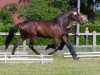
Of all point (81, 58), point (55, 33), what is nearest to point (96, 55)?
point (81, 58)

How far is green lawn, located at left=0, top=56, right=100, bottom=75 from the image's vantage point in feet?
44.5

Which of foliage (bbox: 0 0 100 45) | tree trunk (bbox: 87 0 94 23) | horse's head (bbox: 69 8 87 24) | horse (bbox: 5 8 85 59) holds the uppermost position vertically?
horse's head (bbox: 69 8 87 24)

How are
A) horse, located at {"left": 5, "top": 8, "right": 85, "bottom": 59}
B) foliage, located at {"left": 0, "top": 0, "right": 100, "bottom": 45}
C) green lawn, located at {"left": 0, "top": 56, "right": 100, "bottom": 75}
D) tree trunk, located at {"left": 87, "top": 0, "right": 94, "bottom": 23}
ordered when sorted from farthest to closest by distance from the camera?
tree trunk, located at {"left": 87, "top": 0, "right": 94, "bottom": 23} < foliage, located at {"left": 0, "top": 0, "right": 100, "bottom": 45} < horse, located at {"left": 5, "top": 8, "right": 85, "bottom": 59} < green lawn, located at {"left": 0, "top": 56, "right": 100, "bottom": 75}

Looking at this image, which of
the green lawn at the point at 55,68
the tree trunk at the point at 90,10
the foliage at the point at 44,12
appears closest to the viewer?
the green lawn at the point at 55,68

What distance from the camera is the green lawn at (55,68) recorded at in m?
13.6

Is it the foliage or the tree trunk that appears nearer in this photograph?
the foliage

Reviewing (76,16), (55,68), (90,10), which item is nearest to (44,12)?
(90,10)

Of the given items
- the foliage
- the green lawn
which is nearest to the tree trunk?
the foliage

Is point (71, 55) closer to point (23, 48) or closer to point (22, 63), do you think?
point (22, 63)

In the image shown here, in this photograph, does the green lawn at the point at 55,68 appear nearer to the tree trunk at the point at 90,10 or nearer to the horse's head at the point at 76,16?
the horse's head at the point at 76,16

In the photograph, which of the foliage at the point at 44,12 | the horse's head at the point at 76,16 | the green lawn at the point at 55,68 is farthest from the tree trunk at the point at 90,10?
the green lawn at the point at 55,68

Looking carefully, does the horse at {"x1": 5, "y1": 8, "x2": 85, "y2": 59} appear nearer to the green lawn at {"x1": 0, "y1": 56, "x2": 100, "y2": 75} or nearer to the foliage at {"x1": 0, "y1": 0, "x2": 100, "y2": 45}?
the green lawn at {"x1": 0, "y1": 56, "x2": 100, "y2": 75}

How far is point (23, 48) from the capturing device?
2502cm

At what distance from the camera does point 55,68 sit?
14906mm
